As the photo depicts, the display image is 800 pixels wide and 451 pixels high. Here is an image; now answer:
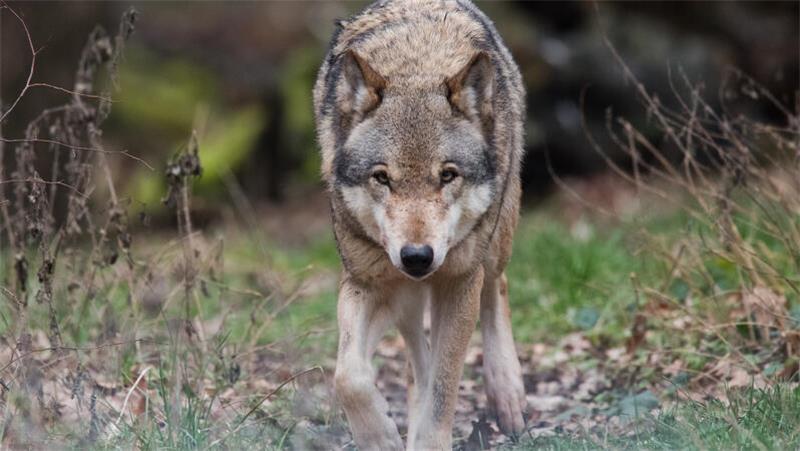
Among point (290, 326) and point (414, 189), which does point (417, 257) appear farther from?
point (290, 326)

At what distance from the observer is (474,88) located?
5.38 m

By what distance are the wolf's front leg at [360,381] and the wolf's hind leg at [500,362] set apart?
1.05 metres

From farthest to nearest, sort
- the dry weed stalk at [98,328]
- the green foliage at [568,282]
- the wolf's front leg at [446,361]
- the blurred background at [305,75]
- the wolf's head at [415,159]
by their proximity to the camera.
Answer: the blurred background at [305,75], the green foliage at [568,282], the wolf's front leg at [446,361], the dry weed stalk at [98,328], the wolf's head at [415,159]

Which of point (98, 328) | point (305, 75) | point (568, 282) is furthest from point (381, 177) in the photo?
point (305, 75)

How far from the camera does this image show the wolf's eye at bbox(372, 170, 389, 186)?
5.12m

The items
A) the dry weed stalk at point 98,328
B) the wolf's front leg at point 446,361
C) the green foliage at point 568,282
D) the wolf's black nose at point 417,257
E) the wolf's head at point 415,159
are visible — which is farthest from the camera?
the green foliage at point 568,282

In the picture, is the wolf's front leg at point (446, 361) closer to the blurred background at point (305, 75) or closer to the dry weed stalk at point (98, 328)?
the dry weed stalk at point (98, 328)

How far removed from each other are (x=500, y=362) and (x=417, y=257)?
1.83 meters

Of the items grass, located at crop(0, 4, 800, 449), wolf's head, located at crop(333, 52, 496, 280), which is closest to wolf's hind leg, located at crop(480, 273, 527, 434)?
grass, located at crop(0, 4, 800, 449)

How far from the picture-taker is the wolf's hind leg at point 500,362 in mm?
6266

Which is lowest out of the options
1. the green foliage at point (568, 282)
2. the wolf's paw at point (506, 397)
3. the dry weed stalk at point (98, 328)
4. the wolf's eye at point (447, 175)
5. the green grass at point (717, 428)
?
the green foliage at point (568, 282)

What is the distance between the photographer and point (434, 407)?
550 cm

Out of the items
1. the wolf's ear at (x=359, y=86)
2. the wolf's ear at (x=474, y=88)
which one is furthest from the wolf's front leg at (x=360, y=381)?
the wolf's ear at (x=474, y=88)

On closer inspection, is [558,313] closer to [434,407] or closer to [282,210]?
[434,407]
